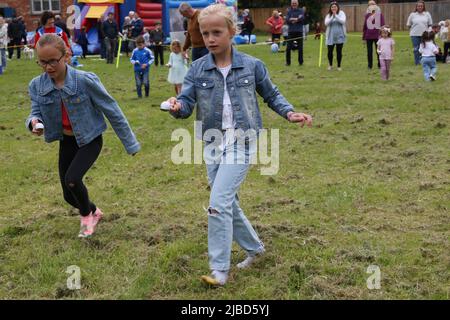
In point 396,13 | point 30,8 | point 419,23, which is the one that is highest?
point 30,8

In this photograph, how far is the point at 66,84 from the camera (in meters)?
5.19

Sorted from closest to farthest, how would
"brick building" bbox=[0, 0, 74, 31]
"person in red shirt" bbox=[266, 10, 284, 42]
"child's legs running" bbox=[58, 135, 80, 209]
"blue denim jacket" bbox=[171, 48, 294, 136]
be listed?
"blue denim jacket" bbox=[171, 48, 294, 136] < "child's legs running" bbox=[58, 135, 80, 209] < "person in red shirt" bbox=[266, 10, 284, 42] < "brick building" bbox=[0, 0, 74, 31]

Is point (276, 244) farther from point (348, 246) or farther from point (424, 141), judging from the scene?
point (424, 141)

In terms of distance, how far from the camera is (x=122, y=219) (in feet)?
19.6

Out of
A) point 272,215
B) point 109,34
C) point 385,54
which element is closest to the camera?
point 272,215

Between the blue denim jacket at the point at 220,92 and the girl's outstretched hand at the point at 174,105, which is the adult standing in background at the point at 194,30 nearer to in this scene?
the blue denim jacket at the point at 220,92

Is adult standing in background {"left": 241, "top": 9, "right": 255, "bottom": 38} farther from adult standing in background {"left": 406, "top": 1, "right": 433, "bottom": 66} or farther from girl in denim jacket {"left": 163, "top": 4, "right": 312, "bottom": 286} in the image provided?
girl in denim jacket {"left": 163, "top": 4, "right": 312, "bottom": 286}

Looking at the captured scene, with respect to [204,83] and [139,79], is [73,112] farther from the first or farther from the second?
[139,79]

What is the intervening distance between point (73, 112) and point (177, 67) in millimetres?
8524

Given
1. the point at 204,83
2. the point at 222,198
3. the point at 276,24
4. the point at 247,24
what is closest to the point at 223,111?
the point at 204,83

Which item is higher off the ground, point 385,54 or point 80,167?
point 385,54

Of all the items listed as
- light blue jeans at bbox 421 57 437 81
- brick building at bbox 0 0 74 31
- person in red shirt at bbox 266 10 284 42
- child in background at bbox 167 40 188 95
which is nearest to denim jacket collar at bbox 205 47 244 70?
child in background at bbox 167 40 188 95

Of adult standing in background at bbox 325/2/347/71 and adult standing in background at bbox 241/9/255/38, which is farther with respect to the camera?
adult standing in background at bbox 241/9/255/38

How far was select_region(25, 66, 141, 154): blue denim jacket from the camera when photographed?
5.19m
